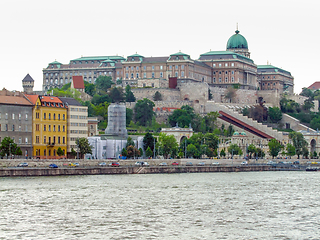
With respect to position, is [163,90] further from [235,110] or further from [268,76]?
[268,76]

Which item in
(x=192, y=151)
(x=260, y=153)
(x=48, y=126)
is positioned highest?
(x=48, y=126)

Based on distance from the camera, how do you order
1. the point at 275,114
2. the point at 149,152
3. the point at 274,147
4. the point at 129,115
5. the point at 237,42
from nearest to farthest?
the point at 149,152
the point at 274,147
the point at 129,115
the point at 275,114
the point at 237,42

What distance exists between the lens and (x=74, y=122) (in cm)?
10631

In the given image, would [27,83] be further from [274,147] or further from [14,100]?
[14,100]

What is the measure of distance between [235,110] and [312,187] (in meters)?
81.9

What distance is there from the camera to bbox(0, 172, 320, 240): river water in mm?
42872

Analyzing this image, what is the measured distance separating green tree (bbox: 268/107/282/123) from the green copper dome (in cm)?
3451

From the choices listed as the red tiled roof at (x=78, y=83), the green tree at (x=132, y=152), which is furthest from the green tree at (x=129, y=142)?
the red tiled roof at (x=78, y=83)

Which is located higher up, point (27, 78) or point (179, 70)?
point (179, 70)

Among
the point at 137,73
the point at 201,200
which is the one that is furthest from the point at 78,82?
the point at 201,200

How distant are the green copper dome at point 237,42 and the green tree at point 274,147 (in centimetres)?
6229

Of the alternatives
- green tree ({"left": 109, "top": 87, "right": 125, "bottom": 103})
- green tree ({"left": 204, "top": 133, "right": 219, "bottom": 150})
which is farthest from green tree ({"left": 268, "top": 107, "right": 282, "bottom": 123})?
green tree ({"left": 204, "top": 133, "right": 219, "bottom": 150})

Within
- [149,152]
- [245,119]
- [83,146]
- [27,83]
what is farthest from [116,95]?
[83,146]

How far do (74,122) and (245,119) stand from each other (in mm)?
53006
